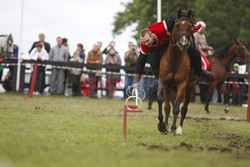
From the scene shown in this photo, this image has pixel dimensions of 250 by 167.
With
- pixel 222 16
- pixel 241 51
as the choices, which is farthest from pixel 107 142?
pixel 222 16

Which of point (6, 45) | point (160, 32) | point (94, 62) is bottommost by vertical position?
point (94, 62)

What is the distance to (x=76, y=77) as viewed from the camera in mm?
26109

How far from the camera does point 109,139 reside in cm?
1016

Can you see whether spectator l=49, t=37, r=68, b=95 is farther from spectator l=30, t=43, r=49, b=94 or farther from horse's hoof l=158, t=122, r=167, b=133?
horse's hoof l=158, t=122, r=167, b=133

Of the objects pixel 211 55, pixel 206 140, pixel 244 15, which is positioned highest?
pixel 244 15

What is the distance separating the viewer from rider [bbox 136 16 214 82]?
1184 cm

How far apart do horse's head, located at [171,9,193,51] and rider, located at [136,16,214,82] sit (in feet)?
1.07

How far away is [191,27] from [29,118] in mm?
4764

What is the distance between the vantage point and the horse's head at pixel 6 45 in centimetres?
2299

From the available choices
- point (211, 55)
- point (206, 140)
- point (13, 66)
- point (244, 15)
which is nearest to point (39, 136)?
point (206, 140)

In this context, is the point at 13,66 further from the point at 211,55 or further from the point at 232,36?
the point at 232,36

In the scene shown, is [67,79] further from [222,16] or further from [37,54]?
[222,16]

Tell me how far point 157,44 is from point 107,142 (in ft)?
10.9

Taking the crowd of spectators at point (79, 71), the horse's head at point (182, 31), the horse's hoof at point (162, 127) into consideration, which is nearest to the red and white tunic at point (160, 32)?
the horse's head at point (182, 31)
